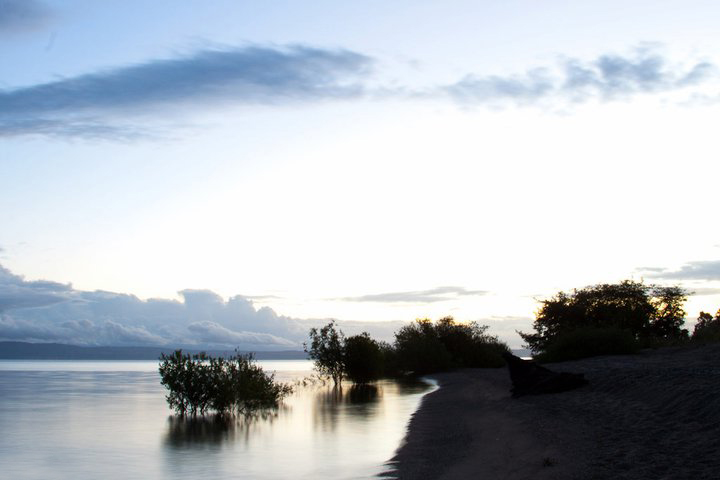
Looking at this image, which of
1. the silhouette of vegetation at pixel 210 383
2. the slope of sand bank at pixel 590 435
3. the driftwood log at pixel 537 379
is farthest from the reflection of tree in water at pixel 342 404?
the driftwood log at pixel 537 379

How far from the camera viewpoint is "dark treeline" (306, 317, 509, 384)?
66.6 meters

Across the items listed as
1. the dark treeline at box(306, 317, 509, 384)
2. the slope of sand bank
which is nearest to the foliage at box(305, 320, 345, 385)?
the dark treeline at box(306, 317, 509, 384)

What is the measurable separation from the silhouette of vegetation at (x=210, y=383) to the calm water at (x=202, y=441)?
4.40ft

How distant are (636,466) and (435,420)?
674 inches

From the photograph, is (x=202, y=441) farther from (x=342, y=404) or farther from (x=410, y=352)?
(x=410, y=352)

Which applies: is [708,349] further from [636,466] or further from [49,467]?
[49,467]

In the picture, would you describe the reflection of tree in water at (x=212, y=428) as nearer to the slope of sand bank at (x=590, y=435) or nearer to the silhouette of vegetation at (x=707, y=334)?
the slope of sand bank at (x=590, y=435)

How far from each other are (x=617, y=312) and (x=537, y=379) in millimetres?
35369

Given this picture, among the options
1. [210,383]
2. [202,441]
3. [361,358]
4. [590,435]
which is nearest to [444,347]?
[361,358]

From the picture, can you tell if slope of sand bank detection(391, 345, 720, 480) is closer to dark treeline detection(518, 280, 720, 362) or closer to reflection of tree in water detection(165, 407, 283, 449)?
reflection of tree in water detection(165, 407, 283, 449)

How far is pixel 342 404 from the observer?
46.2 meters

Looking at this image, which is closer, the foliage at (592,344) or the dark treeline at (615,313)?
the foliage at (592,344)

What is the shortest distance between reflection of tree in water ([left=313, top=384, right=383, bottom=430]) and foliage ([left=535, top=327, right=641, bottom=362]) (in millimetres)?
13190

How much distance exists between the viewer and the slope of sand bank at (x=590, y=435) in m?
14.5
